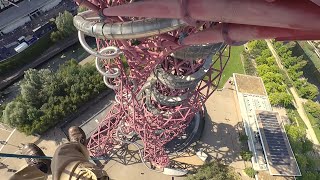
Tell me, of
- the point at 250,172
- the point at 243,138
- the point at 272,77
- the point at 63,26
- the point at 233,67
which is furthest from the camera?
the point at 233,67

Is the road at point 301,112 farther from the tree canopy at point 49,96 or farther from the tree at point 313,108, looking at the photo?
the tree canopy at point 49,96

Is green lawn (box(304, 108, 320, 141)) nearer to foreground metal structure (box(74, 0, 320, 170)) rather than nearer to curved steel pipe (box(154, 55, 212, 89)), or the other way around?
foreground metal structure (box(74, 0, 320, 170))

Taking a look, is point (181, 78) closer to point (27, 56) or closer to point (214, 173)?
point (214, 173)

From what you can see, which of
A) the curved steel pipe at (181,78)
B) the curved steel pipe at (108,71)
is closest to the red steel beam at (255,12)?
the curved steel pipe at (108,71)

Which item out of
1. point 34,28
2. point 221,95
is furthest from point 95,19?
point 34,28

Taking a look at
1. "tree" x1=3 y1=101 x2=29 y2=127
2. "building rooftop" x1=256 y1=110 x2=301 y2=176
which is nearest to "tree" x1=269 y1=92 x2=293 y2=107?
"building rooftop" x1=256 y1=110 x2=301 y2=176

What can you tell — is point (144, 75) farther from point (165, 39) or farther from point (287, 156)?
point (287, 156)

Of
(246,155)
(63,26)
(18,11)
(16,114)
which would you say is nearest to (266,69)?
(246,155)
